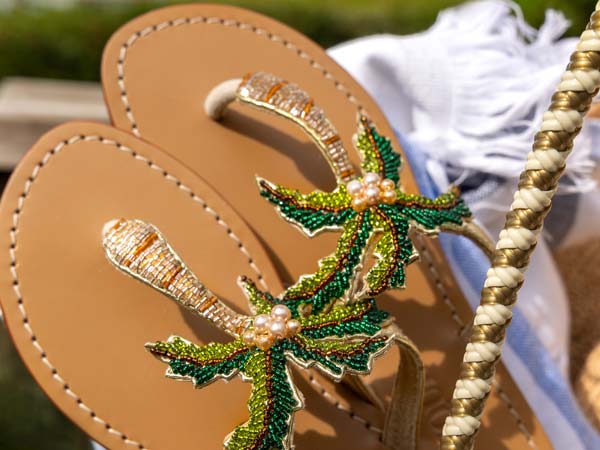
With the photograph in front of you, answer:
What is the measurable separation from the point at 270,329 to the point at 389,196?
0.14m

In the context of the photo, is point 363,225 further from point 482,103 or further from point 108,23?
point 108,23

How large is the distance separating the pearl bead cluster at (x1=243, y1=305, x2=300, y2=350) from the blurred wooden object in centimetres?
112

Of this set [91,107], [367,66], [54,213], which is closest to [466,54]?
[367,66]

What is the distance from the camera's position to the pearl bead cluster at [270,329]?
47cm

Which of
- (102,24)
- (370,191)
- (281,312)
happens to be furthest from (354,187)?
(102,24)

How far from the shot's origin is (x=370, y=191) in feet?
1.79

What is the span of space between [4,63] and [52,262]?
2.27 metres

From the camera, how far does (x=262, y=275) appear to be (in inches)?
23.0

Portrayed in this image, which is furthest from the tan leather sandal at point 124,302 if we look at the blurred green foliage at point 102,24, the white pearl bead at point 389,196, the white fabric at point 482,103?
the blurred green foliage at point 102,24

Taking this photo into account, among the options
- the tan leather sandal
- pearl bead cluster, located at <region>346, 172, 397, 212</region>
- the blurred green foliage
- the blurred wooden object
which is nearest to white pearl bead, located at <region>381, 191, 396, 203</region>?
pearl bead cluster, located at <region>346, 172, 397, 212</region>

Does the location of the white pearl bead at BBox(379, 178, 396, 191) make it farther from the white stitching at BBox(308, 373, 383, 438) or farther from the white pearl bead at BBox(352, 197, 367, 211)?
the white stitching at BBox(308, 373, 383, 438)

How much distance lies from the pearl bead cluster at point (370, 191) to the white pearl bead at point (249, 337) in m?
0.12

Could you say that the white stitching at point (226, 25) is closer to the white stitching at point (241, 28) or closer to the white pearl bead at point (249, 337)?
the white stitching at point (241, 28)

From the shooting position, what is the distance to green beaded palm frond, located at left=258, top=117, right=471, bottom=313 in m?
0.51
